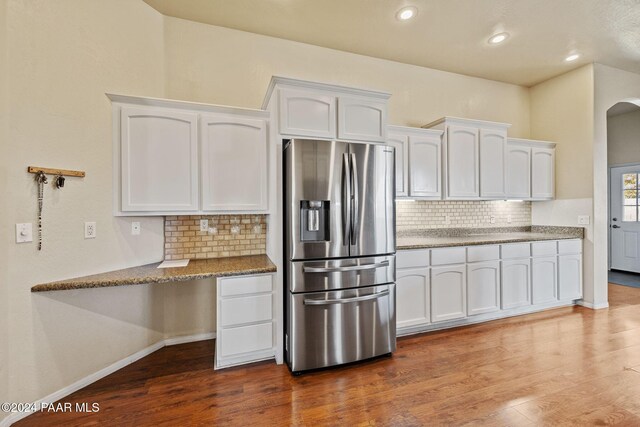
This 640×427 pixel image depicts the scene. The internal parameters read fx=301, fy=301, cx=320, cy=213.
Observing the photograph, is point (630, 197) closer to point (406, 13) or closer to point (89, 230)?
point (406, 13)

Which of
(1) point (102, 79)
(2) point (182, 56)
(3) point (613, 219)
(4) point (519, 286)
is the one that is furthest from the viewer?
(3) point (613, 219)

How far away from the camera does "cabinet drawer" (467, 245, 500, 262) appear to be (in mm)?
3311

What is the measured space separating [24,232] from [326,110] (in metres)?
2.30

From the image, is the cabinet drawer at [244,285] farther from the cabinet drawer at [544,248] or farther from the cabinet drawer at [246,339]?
the cabinet drawer at [544,248]

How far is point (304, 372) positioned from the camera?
2.41 metres

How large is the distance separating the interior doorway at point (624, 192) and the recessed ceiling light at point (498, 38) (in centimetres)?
388

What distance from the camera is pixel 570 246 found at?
3.91 m

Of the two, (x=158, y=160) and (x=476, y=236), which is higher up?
(x=158, y=160)

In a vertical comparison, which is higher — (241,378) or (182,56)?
(182,56)

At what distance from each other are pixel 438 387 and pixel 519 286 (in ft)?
6.98

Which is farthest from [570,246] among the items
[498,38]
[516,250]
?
[498,38]

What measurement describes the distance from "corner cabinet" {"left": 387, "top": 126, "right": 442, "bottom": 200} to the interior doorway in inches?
175

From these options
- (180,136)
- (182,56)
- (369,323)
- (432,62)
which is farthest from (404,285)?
(182,56)

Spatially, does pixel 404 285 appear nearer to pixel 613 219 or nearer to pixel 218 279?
pixel 218 279
